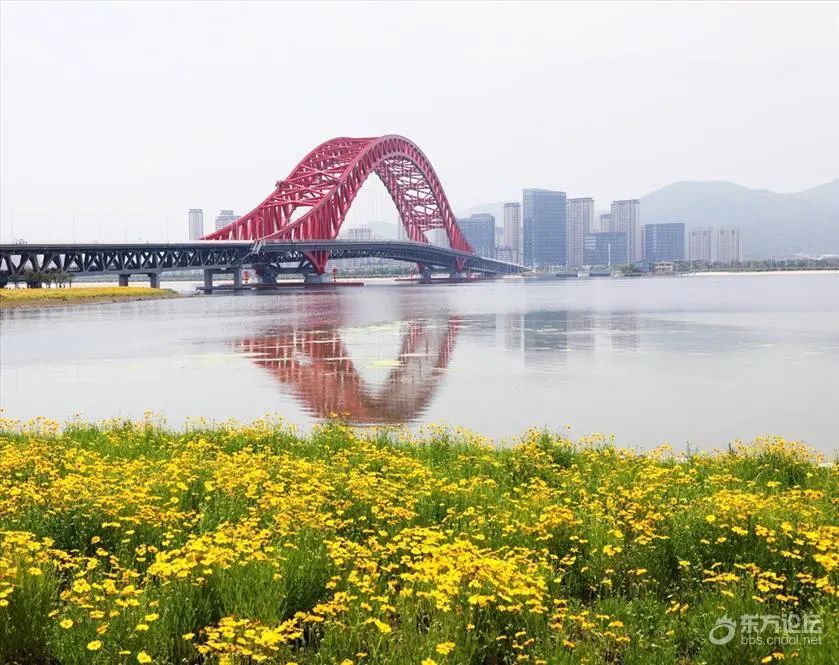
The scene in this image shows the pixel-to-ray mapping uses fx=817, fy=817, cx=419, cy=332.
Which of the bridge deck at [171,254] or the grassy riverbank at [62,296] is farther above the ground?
the bridge deck at [171,254]

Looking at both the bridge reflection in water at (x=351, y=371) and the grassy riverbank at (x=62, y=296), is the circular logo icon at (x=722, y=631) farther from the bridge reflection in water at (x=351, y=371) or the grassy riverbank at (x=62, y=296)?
the grassy riverbank at (x=62, y=296)

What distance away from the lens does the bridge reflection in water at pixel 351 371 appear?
2047cm

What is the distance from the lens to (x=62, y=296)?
8506 cm

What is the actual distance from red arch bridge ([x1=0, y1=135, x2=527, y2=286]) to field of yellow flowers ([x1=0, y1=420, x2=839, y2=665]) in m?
91.3

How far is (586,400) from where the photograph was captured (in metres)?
21.3

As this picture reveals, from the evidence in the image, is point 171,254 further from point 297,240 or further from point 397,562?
point 397,562

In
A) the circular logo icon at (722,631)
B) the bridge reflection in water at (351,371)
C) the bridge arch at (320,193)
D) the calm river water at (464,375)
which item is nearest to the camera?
the circular logo icon at (722,631)

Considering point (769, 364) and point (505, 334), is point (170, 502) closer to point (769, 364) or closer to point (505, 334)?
point (769, 364)

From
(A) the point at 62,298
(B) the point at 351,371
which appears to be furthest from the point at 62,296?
(B) the point at 351,371

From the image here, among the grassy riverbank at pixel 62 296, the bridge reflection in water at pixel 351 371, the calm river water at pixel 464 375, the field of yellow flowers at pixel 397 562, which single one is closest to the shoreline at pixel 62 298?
the grassy riverbank at pixel 62 296

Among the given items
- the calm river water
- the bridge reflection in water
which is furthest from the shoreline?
the bridge reflection in water

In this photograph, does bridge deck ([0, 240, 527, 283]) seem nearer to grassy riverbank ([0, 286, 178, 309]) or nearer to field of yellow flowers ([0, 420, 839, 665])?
grassy riverbank ([0, 286, 178, 309])

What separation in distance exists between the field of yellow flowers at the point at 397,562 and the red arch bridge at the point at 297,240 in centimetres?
9133

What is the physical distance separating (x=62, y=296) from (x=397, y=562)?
86.0 m
